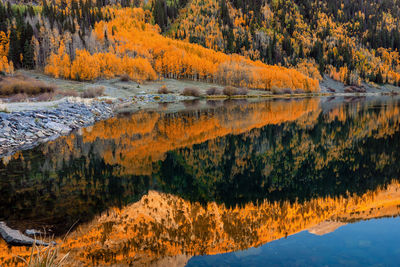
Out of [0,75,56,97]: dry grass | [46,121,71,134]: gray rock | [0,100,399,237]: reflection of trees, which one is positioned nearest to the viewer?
[0,100,399,237]: reflection of trees

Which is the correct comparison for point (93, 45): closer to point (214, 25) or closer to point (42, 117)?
point (214, 25)

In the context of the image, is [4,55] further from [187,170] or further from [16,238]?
[16,238]

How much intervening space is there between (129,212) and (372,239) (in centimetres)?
678

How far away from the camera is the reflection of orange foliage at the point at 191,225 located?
7.11 metres

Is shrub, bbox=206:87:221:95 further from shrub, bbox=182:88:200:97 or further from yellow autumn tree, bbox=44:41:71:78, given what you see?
yellow autumn tree, bbox=44:41:71:78

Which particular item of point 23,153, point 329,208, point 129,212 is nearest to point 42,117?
point 23,153

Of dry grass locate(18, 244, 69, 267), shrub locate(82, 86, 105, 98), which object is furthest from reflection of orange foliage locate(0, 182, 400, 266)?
shrub locate(82, 86, 105, 98)

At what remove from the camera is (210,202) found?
1002cm

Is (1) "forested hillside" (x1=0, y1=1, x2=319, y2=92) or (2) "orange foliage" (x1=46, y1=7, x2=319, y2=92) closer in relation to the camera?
(1) "forested hillside" (x1=0, y1=1, x2=319, y2=92)

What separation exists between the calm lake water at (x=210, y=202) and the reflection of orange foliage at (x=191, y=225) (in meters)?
Result: 0.03

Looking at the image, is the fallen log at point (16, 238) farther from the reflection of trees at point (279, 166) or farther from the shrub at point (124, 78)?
the shrub at point (124, 78)

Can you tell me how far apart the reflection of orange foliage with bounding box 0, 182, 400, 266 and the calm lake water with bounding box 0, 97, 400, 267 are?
1.2 inches

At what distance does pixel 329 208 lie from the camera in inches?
388

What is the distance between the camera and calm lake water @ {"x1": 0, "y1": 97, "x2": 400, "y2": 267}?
712 cm
